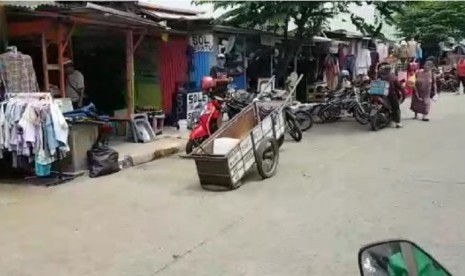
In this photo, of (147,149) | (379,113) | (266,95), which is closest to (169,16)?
(266,95)

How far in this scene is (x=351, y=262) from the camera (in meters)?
4.83

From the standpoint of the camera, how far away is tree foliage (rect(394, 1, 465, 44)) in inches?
1233

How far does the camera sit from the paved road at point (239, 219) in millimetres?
4898

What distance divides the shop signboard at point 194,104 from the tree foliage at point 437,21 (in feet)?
68.2

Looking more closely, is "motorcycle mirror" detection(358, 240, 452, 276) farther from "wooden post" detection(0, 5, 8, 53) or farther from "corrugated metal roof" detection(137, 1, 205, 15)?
"corrugated metal roof" detection(137, 1, 205, 15)

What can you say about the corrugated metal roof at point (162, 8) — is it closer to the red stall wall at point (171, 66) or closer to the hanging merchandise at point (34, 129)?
the red stall wall at point (171, 66)

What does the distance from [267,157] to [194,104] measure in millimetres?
5393

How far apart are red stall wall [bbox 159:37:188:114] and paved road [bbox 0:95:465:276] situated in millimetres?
3704

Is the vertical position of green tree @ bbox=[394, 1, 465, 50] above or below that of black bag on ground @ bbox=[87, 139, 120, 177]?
above

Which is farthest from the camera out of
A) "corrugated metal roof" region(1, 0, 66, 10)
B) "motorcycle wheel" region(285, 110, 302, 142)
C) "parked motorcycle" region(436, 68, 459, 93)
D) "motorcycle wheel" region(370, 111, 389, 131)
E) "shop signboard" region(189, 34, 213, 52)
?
"parked motorcycle" region(436, 68, 459, 93)

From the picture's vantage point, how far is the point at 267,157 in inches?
331

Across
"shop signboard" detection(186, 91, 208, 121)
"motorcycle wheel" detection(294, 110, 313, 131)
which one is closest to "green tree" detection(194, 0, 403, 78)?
"shop signboard" detection(186, 91, 208, 121)

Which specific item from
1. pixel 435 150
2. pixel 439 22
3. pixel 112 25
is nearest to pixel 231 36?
pixel 112 25

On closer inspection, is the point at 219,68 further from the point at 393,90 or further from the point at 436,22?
the point at 436,22
